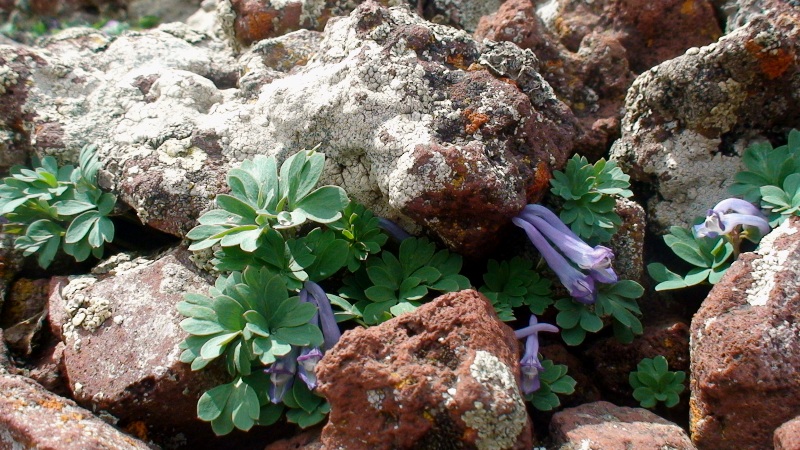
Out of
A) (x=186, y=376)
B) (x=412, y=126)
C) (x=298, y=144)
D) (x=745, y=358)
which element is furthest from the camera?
(x=298, y=144)

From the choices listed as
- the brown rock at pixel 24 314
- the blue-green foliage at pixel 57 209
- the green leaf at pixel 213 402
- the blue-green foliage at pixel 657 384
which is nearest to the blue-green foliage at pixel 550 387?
the blue-green foliage at pixel 657 384

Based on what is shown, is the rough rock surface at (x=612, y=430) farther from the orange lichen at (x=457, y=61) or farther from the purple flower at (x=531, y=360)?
the orange lichen at (x=457, y=61)

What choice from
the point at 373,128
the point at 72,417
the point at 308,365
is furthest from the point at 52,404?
the point at 373,128

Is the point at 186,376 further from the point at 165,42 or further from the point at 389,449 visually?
the point at 165,42

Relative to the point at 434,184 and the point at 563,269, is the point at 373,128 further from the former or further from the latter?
the point at 563,269

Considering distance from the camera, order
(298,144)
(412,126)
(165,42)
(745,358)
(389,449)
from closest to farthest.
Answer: (389,449), (745,358), (412,126), (298,144), (165,42)

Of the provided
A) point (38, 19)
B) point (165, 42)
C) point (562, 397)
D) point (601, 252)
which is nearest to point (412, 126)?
point (601, 252)
